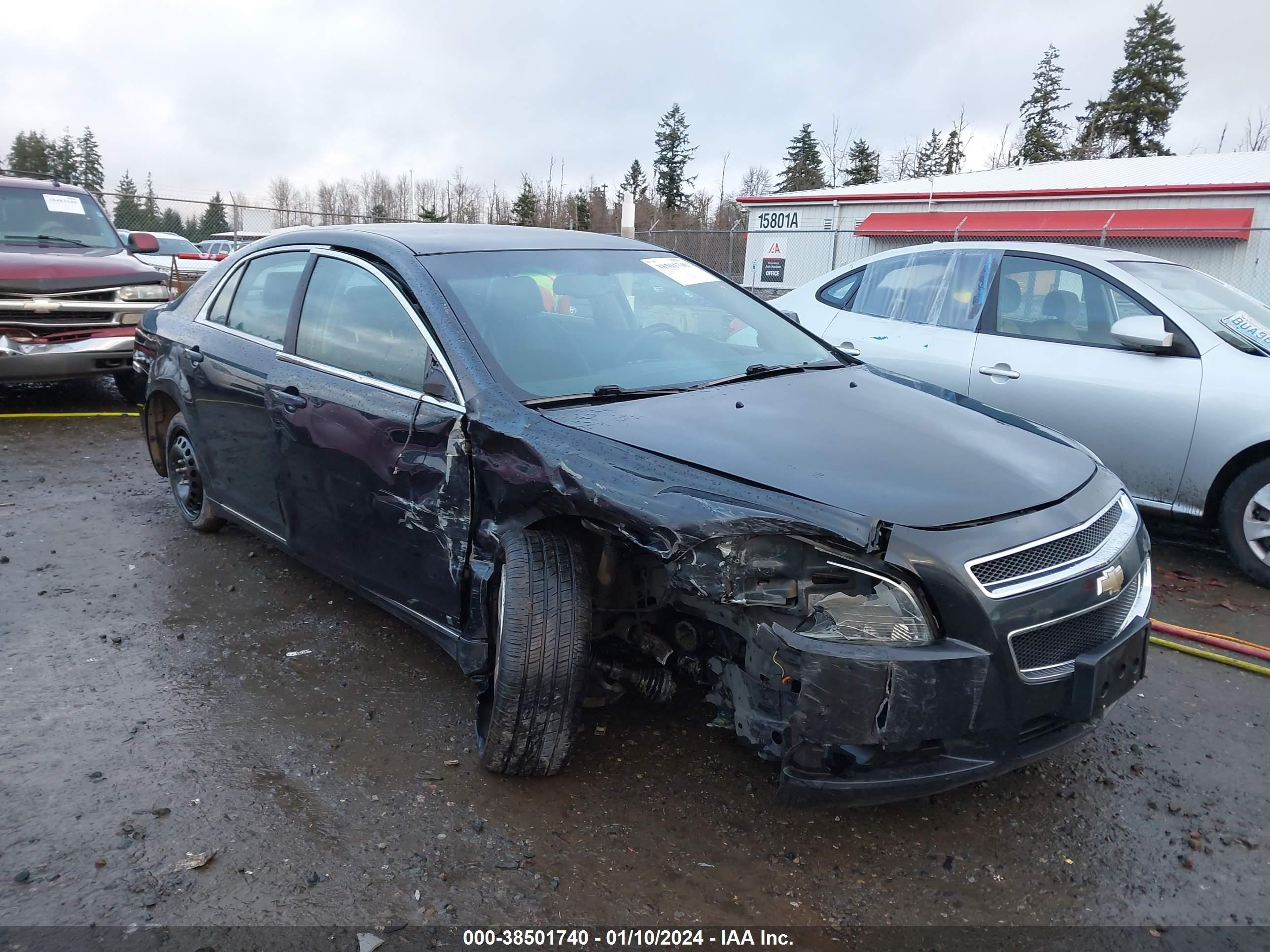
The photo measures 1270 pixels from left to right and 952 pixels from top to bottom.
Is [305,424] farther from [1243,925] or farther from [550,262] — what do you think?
[1243,925]

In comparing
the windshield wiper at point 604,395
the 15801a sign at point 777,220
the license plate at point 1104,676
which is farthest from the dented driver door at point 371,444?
the 15801a sign at point 777,220

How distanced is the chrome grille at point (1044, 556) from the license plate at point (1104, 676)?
266 millimetres

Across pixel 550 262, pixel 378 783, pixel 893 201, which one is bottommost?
pixel 378 783

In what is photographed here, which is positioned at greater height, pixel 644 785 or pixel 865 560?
pixel 865 560

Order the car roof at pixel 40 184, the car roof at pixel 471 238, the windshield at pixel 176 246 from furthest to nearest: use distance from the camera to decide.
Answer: the windshield at pixel 176 246, the car roof at pixel 40 184, the car roof at pixel 471 238

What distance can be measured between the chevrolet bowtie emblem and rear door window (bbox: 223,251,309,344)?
3312mm

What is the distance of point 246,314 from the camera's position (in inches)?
173

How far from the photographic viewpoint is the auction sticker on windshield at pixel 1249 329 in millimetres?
4762

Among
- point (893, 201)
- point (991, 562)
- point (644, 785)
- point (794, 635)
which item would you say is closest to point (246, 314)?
point (644, 785)

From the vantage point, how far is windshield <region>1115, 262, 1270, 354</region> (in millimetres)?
4805

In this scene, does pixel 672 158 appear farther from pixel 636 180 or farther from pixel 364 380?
pixel 364 380

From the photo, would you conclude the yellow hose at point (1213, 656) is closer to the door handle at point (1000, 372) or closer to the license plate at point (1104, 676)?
the license plate at point (1104, 676)

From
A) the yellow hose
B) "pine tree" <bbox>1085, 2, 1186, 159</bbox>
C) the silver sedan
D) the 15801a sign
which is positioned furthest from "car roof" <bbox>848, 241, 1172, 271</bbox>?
"pine tree" <bbox>1085, 2, 1186, 159</bbox>

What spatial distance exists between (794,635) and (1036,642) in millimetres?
670
